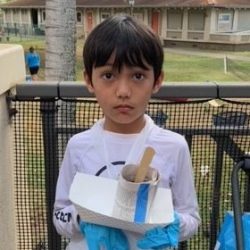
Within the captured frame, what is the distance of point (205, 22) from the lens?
3244 cm

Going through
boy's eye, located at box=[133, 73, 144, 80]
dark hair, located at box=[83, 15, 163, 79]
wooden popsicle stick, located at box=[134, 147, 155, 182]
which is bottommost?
wooden popsicle stick, located at box=[134, 147, 155, 182]

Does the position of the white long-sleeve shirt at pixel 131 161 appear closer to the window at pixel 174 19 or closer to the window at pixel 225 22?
the window at pixel 225 22

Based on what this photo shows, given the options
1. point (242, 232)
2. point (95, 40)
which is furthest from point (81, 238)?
point (95, 40)

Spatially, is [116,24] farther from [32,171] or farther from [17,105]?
[32,171]

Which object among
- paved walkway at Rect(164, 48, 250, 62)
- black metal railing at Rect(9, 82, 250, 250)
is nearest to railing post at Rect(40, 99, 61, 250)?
black metal railing at Rect(9, 82, 250, 250)

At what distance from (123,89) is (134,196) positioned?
33cm

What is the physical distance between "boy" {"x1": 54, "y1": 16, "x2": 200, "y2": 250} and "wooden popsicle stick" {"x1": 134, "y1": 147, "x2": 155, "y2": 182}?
171 mm

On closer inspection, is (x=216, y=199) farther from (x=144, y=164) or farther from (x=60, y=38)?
(x=60, y=38)

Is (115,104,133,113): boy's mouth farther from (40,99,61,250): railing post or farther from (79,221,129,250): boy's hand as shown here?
(40,99,61,250): railing post

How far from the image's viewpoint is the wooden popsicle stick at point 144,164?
4.41 ft

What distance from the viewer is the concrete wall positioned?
2262 mm

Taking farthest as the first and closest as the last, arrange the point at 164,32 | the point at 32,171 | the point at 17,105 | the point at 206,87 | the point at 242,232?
the point at 164,32 → the point at 32,171 → the point at 17,105 → the point at 206,87 → the point at 242,232

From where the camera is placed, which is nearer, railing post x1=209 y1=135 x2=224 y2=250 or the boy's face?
the boy's face

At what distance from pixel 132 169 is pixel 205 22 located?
106 feet
